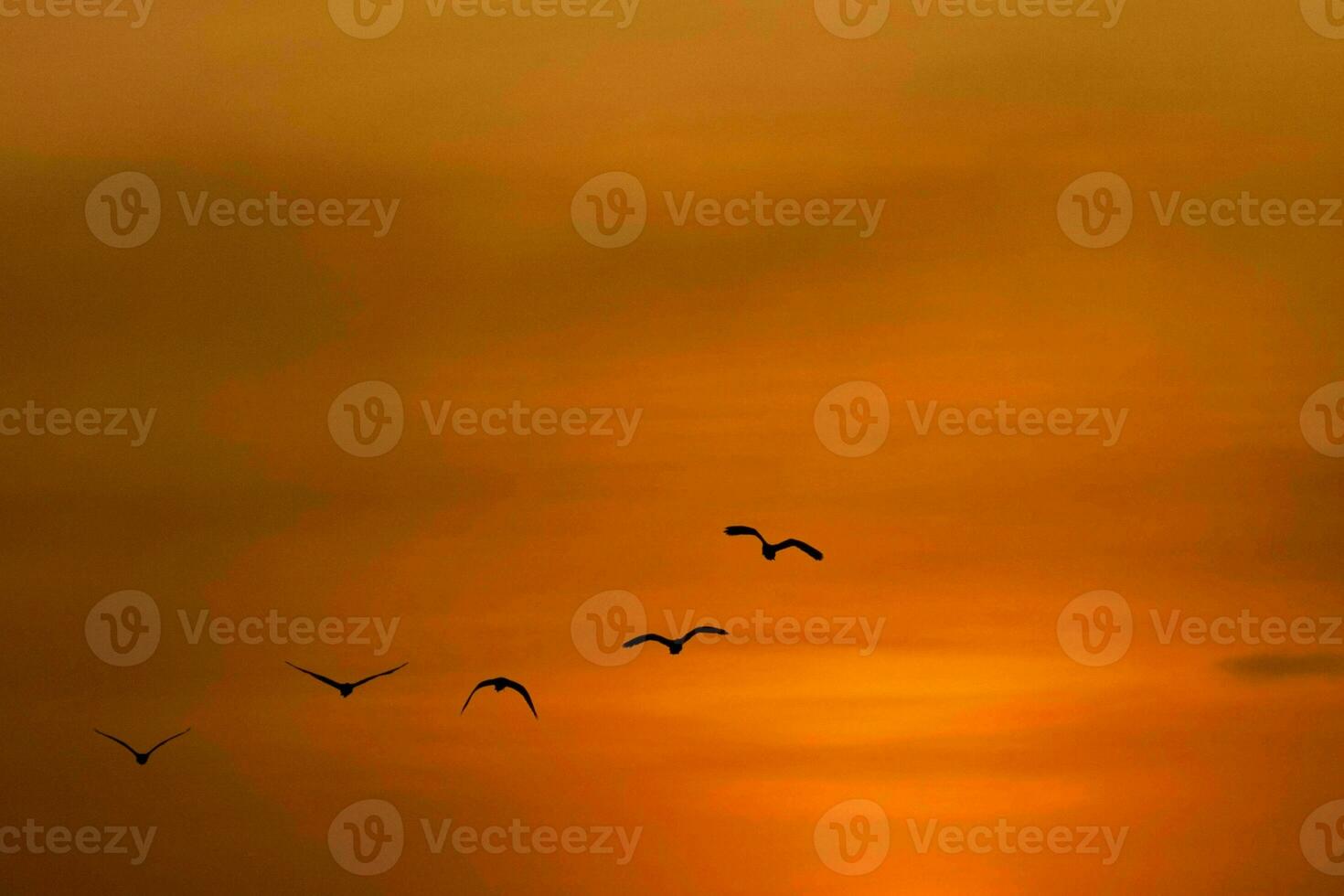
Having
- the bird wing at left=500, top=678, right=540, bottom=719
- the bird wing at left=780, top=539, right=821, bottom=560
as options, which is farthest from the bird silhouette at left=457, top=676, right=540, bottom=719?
the bird wing at left=780, top=539, right=821, bottom=560

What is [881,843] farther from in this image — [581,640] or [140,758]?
[140,758]

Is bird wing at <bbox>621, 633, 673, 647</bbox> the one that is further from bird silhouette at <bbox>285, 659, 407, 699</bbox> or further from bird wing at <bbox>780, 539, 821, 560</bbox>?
bird silhouette at <bbox>285, 659, 407, 699</bbox>

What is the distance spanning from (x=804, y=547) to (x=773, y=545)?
34 cm

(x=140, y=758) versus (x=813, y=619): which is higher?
(x=813, y=619)

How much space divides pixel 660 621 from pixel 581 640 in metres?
0.91

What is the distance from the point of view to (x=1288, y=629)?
19844mm

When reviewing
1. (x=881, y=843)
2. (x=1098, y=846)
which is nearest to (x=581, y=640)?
(x=881, y=843)

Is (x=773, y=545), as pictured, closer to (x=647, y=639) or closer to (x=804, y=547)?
(x=804, y=547)

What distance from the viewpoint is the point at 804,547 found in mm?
18984

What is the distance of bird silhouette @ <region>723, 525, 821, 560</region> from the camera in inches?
709

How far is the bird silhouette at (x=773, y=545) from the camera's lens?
59.1ft
